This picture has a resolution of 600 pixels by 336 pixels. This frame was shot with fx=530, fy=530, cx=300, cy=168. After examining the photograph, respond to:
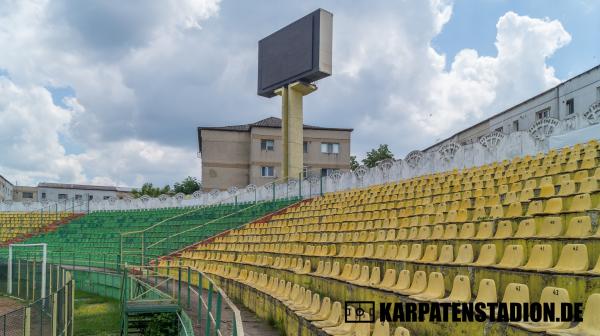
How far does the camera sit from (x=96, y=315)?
43.1 feet

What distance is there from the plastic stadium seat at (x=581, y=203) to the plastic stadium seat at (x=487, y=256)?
1.18 meters

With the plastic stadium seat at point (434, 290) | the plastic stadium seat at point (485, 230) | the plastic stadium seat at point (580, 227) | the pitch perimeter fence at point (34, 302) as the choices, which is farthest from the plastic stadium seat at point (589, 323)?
the pitch perimeter fence at point (34, 302)

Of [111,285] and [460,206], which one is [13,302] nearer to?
[111,285]

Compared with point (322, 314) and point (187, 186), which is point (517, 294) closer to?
point (322, 314)

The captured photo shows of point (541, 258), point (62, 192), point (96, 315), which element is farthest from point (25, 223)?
point (62, 192)

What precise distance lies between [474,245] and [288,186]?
14.2m

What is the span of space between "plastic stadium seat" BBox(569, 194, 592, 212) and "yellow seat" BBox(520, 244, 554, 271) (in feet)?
4.27

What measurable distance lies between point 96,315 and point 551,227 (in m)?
11.2

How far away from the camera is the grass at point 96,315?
37.6ft

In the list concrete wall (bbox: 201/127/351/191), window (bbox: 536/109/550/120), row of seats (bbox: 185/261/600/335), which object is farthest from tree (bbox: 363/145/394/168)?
row of seats (bbox: 185/261/600/335)

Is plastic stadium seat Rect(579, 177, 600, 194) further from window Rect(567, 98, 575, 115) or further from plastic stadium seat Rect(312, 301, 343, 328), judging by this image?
window Rect(567, 98, 575, 115)

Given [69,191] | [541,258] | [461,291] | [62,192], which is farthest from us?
[69,191]

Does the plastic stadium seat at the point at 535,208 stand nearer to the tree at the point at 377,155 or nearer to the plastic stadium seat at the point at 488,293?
the plastic stadium seat at the point at 488,293

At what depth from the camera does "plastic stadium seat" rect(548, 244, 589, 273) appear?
170 inches
